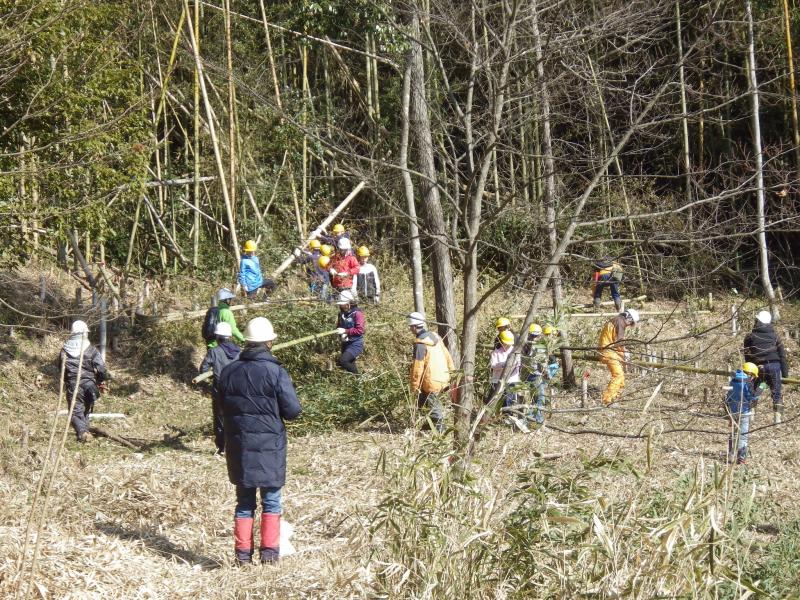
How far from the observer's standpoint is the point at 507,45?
6438mm

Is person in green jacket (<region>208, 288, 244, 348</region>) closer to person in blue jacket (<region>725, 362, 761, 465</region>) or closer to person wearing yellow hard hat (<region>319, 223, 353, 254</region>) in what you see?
person wearing yellow hard hat (<region>319, 223, 353, 254</region>)

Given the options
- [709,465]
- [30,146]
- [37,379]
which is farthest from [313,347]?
[709,465]

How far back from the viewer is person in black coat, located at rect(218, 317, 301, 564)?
18.6 feet

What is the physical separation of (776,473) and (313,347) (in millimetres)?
5827

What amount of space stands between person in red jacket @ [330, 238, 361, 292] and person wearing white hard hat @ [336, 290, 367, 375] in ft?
4.99

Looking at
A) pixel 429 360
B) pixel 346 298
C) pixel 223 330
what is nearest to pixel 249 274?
pixel 223 330

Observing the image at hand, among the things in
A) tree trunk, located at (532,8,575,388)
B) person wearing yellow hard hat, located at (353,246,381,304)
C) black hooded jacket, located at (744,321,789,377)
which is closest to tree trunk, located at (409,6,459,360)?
tree trunk, located at (532,8,575,388)

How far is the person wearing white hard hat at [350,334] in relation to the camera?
12281 millimetres

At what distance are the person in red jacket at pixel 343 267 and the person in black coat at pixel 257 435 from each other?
8.26m

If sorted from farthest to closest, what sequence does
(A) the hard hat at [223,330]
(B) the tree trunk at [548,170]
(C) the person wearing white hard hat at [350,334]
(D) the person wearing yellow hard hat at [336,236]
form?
(D) the person wearing yellow hard hat at [336,236], (C) the person wearing white hard hat at [350,334], (A) the hard hat at [223,330], (B) the tree trunk at [548,170]

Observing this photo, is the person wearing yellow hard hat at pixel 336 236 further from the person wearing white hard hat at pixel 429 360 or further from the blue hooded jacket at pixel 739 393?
the blue hooded jacket at pixel 739 393

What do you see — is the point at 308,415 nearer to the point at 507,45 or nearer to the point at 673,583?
the point at 507,45

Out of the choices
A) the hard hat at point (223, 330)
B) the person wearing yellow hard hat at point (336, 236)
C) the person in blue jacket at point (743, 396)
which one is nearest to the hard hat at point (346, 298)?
the hard hat at point (223, 330)

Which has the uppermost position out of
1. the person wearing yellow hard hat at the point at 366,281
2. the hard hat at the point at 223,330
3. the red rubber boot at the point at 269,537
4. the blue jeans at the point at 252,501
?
the person wearing yellow hard hat at the point at 366,281
